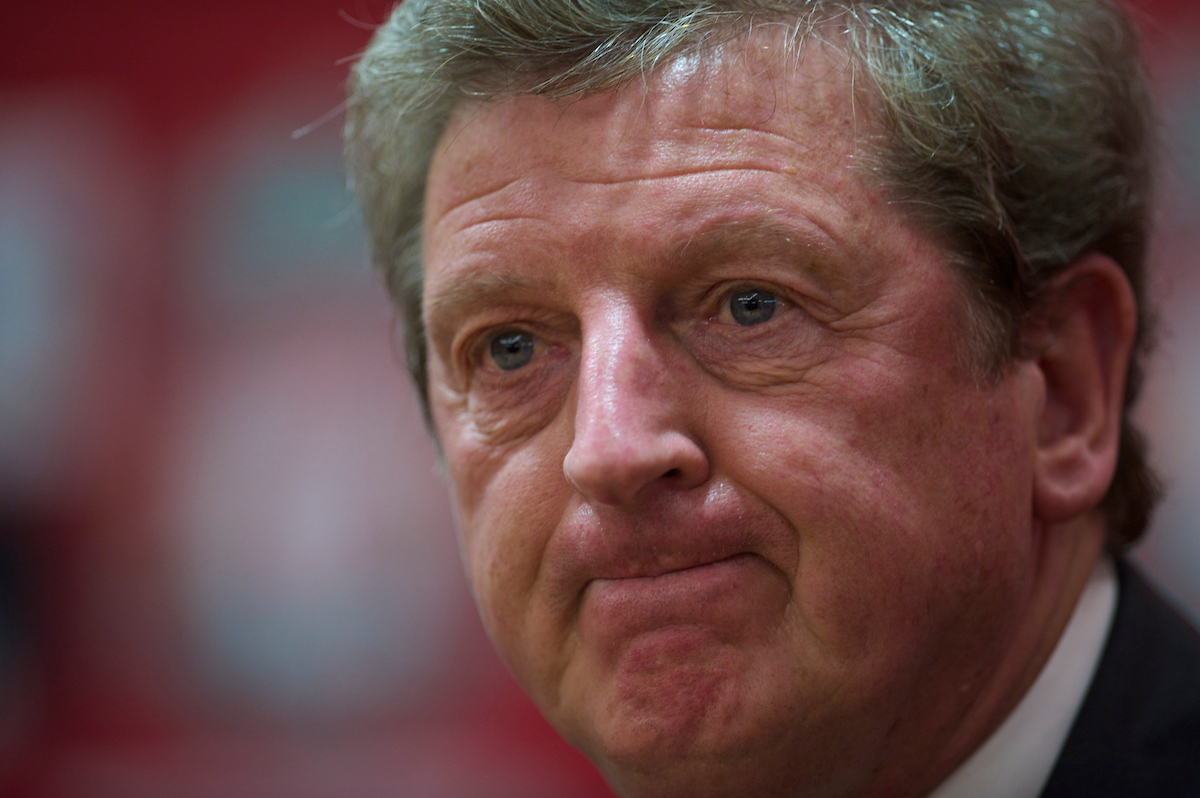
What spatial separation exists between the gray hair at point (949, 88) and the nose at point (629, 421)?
341 mm

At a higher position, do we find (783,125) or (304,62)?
(304,62)

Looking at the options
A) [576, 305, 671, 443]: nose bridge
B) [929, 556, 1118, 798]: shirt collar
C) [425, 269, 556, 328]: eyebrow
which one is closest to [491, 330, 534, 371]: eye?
[425, 269, 556, 328]: eyebrow

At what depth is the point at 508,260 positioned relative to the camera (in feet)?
4.44

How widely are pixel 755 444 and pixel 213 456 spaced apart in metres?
2.80

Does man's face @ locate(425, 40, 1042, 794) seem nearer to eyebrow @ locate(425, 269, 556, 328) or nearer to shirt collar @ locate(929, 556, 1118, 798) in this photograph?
eyebrow @ locate(425, 269, 556, 328)

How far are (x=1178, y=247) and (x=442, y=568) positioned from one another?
2372mm

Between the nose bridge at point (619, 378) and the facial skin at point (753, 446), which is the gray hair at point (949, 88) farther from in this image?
the nose bridge at point (619, 378)

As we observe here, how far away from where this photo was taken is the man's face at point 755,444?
47.7 inches

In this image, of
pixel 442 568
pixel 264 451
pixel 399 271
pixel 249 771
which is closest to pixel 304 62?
pixel 264 451

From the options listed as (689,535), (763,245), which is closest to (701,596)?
(689,535)

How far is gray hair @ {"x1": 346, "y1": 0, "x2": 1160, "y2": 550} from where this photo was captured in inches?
50.8

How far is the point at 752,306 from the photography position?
129cm

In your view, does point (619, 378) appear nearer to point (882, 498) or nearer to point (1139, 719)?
point (882, 498)

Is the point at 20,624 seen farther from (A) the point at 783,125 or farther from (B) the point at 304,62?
(A) the point at 783,125
